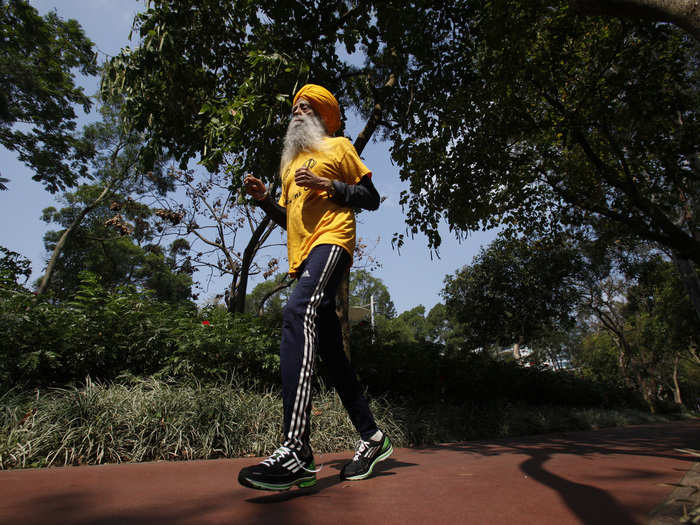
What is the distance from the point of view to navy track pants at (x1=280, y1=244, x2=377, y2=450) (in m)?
1.73

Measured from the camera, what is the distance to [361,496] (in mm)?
1632

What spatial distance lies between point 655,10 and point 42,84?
14.6 m

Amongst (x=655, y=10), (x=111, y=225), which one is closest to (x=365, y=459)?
(x=655, y=10)

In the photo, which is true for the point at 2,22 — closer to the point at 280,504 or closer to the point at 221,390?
the point at 221,390

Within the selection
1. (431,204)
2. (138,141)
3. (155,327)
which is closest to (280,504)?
(155,327)

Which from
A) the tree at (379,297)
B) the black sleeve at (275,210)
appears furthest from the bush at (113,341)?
the tree at (379,297)

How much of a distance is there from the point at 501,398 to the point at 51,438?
6.50 meters

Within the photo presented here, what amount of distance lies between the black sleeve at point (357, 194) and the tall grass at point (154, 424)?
7.10 ft

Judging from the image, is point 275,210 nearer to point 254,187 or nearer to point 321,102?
point 254,187

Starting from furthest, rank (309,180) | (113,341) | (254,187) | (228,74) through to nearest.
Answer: (228,74), (113,341), (254,187), (309,180)

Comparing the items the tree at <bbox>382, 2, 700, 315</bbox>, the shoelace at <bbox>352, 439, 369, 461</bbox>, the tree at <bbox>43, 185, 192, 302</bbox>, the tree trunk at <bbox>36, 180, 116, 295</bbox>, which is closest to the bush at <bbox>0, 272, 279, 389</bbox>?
the shoelace at <bbox>352, 439, 369, 461</bbox>

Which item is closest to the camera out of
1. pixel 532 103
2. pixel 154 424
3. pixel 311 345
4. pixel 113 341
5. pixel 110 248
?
pixel 311 345

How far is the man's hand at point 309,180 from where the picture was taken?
1.94 meters

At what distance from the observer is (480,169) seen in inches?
275
